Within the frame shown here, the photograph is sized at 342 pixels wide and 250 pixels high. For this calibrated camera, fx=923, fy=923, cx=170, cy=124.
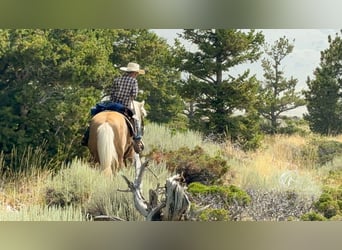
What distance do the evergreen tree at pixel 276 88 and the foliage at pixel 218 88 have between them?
0.29 feet

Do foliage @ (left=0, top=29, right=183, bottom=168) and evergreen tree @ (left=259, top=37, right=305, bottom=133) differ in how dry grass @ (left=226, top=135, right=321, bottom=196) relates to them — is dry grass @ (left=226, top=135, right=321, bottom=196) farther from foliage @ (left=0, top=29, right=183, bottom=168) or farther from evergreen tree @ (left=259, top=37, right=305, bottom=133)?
foliage @ (left=0, top=29, right=183, bottom=168)

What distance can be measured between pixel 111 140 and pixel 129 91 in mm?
398

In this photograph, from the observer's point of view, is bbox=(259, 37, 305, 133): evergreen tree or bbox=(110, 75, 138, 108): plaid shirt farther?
bbox=(110, 75, 138, 108): plaid shirt

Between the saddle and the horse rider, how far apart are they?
0.07 feet

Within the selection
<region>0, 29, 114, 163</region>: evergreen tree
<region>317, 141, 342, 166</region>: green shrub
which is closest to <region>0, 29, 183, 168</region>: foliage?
<region>0, 29, 114, 163</region>: evergreen tree

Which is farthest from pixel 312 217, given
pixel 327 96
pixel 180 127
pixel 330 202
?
pixel 180 127

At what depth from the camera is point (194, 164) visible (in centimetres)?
697

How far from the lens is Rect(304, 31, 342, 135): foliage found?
697 centimetres

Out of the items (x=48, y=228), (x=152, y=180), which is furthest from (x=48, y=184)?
(x=152, y=180)

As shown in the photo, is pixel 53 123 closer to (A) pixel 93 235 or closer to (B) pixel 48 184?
(B) pixel 48 184

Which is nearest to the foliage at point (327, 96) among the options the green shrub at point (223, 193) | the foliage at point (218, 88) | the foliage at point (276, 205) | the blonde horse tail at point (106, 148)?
the foliage at point (218, 88)

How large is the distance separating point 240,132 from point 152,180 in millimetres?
762

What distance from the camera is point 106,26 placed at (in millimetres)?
6973

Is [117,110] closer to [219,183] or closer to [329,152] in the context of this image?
[219,183]
